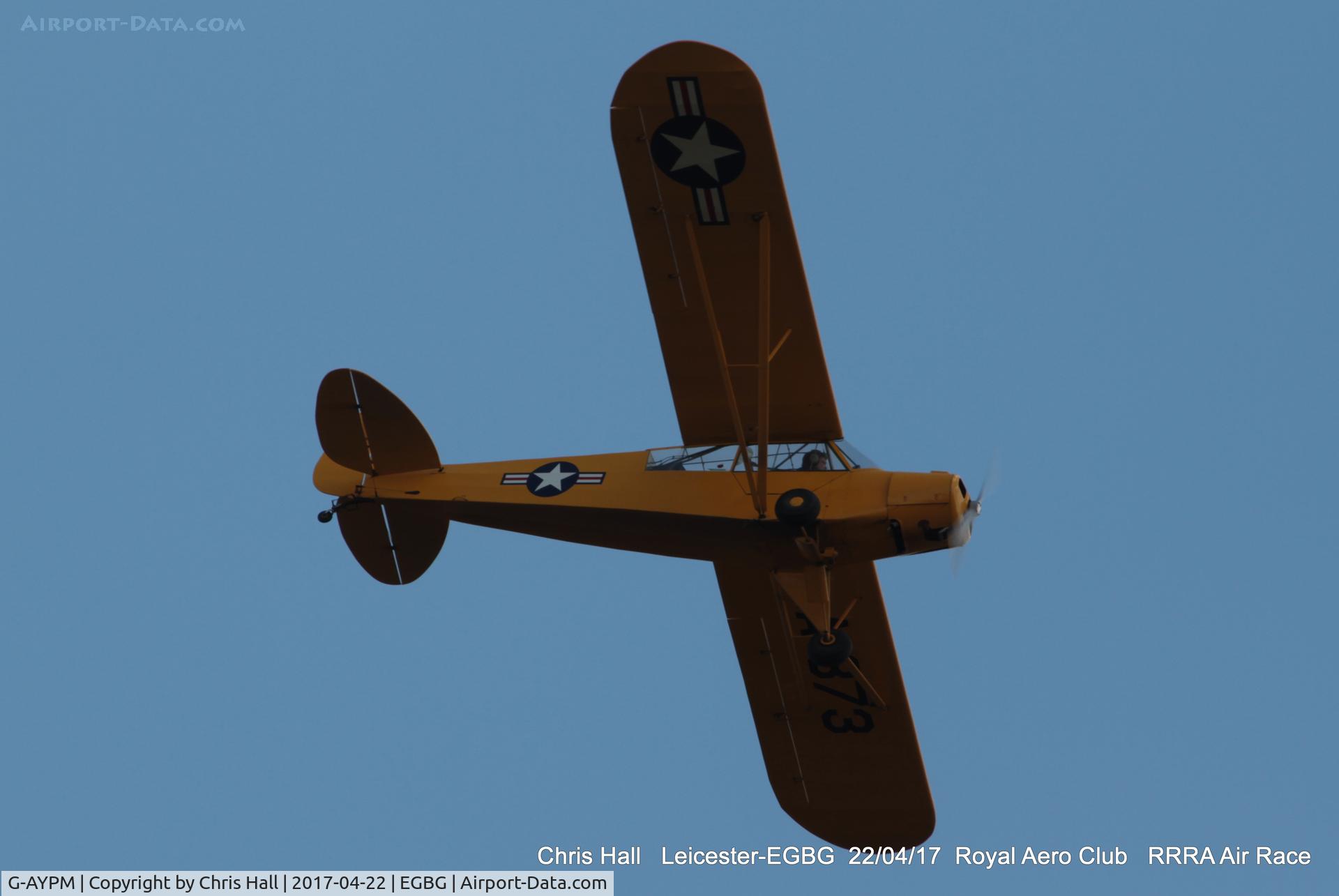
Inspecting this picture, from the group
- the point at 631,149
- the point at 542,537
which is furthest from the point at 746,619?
the point at 631,149

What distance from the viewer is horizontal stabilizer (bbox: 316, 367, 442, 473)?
1830 centimetres

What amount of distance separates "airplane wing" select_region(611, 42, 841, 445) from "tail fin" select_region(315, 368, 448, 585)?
2.58m

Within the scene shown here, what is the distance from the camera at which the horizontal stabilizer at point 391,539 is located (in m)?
18.6

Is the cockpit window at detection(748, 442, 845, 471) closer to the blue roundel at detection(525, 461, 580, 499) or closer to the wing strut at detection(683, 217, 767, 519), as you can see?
the wing strut at detection(683, 217, 767, 519)

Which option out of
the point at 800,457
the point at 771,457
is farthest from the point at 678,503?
the point at 800,457

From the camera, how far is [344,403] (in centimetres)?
1831

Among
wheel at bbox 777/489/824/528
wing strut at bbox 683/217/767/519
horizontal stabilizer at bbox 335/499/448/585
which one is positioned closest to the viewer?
wheel at bbox 777/489/824/528

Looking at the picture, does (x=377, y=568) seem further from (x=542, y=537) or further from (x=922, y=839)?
(x=922, y=839)

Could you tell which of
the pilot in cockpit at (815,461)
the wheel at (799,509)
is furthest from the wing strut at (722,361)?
the pilot in cockpit at (815,461)

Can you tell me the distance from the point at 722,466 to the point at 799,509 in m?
1.31

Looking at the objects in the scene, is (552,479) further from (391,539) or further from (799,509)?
(799,509)

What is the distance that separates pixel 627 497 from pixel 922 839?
5.65m

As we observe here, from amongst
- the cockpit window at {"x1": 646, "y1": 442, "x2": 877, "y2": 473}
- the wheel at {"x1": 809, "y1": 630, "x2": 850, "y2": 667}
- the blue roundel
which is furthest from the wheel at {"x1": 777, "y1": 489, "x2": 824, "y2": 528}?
the blue roundel

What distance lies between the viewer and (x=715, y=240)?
16.7 metres
